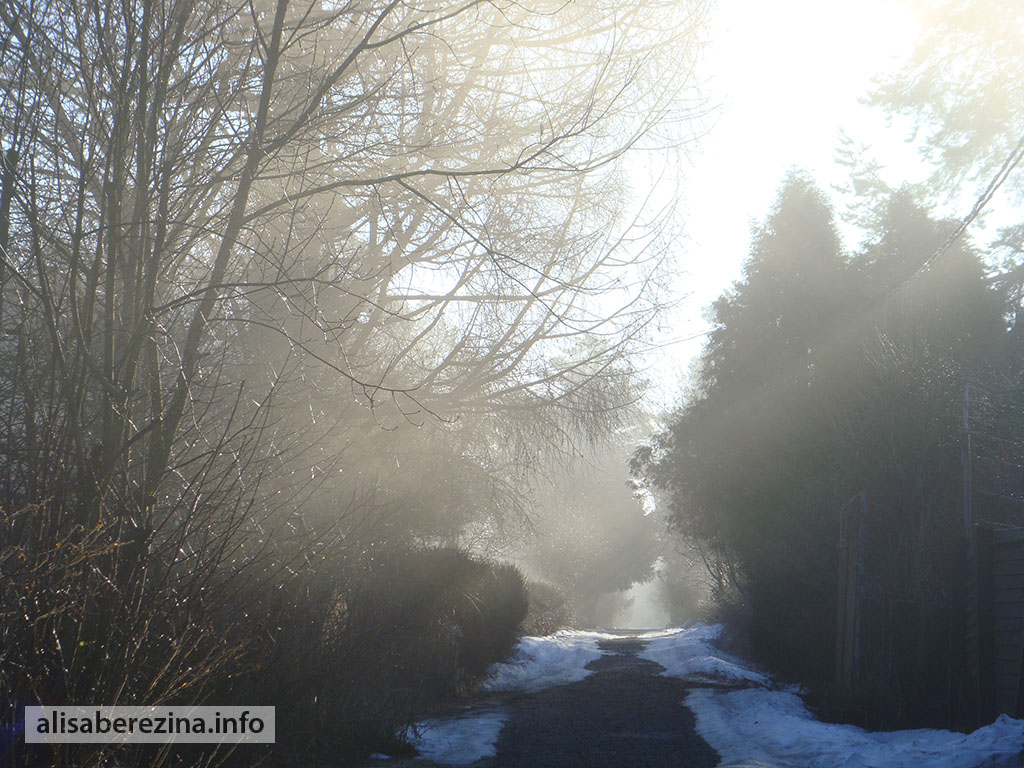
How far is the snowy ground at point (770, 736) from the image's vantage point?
5.55m

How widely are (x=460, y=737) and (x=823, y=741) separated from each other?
9.97 ft

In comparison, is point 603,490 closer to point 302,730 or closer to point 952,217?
point 952,217

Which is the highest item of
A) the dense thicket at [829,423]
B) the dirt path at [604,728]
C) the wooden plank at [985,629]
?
the dense thicket at [829,423]

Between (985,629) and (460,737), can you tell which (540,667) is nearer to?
(460,737)

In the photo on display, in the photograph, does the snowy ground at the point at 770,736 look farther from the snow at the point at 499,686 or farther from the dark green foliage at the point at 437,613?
the dark green foliage at the point at 437,613

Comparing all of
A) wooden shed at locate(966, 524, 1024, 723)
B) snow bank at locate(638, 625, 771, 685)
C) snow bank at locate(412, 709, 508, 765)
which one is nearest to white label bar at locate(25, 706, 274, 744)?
snow bank at locate(412, 709, 508, 765)

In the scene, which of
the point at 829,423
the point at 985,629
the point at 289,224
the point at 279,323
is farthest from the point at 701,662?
the point at 289,224

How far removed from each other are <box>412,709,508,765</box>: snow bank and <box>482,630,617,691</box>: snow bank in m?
2.91

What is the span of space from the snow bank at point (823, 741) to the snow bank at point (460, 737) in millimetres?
1895

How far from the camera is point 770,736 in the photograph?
7375 millimetres

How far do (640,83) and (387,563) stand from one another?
533cm

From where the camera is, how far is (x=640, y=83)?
26.1 ft

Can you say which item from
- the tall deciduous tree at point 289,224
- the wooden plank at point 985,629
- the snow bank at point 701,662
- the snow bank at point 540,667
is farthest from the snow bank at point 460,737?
the snow bank at point 701,662

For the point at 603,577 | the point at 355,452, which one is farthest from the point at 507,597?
the point at 603,577
